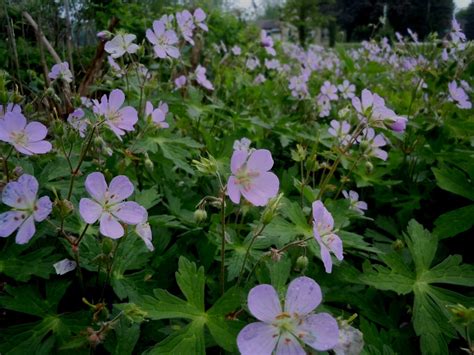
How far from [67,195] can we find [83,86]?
3.93 ft

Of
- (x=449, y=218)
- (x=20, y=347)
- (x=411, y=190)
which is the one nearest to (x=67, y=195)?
(x=20, y=347)

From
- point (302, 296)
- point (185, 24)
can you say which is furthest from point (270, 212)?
point (185, 24)

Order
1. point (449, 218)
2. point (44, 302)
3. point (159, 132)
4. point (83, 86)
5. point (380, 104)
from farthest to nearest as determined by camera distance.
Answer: point (83, 86) → point (159, 132) → point (449, 218) → point (380, 104) → point (44, 302)

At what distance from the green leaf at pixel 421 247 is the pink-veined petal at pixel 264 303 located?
Answer: 83 cm

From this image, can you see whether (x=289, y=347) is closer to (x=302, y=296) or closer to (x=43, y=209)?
(x=302, y=296)

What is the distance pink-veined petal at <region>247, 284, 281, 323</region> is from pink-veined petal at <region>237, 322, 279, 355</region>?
0.07 feet

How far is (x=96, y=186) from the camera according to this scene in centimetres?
111

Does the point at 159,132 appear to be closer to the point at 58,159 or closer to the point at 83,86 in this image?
the point at 58,159

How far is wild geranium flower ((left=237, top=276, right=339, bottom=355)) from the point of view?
2.98ft

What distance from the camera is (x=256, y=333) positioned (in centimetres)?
92

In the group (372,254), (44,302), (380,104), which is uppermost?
(380,104)

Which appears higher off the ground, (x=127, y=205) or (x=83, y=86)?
(x=127, y=205)

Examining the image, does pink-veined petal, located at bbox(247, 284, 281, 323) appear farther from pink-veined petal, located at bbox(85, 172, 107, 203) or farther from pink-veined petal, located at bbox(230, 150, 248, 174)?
pink-veined petal, located at bbox(85, 172, 107, 203)

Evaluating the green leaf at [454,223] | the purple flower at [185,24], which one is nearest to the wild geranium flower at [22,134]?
the purple flower at [185,24]
